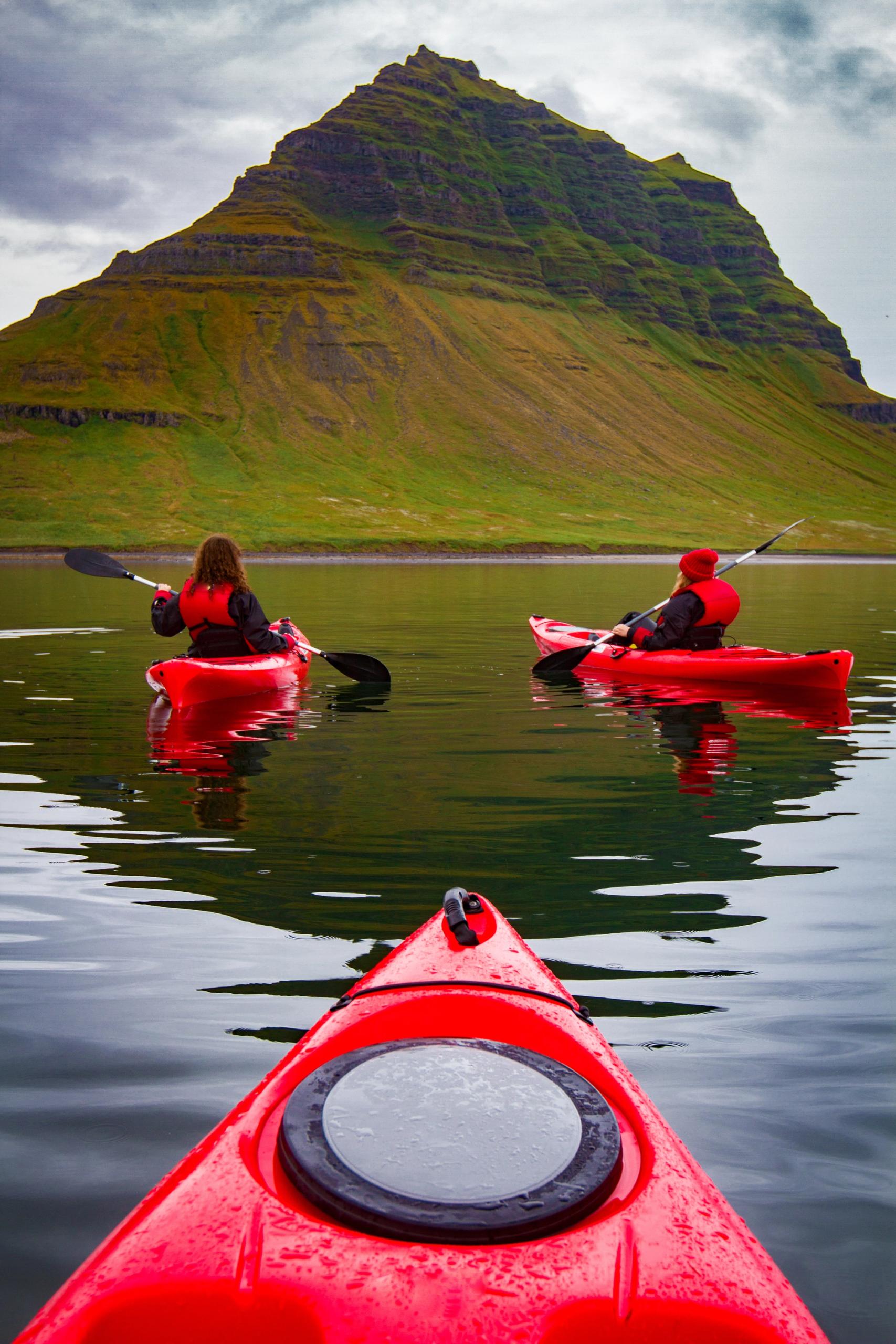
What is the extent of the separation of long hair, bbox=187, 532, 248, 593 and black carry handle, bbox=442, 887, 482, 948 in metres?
8.96

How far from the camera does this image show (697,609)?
546 inches

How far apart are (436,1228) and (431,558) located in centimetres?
Result: 9468

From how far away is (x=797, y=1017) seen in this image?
4.25 metres

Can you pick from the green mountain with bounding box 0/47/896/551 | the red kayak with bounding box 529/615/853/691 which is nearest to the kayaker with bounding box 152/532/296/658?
the red kayak with bounding box 529/615/853/691

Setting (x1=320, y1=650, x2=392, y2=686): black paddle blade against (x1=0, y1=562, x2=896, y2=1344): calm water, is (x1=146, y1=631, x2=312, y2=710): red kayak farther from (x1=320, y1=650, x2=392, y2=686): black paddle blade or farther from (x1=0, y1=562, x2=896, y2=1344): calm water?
(x1=320, y1=650, x2=392, y2=686): black paddle blade

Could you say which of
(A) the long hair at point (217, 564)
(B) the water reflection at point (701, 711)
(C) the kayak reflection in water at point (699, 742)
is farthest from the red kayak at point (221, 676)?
(C) the kayak reflection in water at point (699, 742)

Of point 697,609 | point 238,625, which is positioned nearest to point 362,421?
point 697,609

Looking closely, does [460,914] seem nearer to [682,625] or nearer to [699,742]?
[699,742]

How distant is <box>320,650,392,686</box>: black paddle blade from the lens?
14.7 meters

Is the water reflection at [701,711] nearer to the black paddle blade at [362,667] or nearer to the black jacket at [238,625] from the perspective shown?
the black paddle blade at [362,667]

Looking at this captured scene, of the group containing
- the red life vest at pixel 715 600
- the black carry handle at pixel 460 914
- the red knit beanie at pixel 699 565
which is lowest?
the black carry handle at pixel 460 914

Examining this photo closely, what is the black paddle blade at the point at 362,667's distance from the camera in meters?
14.7

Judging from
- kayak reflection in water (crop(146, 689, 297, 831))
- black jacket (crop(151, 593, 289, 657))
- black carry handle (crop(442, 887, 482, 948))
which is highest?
black jacket (crop(151, 593, 289, 657))

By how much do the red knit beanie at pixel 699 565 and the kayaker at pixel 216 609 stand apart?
5.75 m
